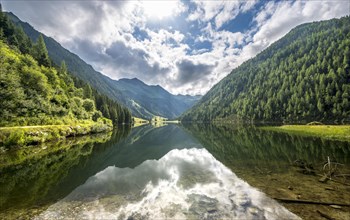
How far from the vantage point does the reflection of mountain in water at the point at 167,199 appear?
467 inches

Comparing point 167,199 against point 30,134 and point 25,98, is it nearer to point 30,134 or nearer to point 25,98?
point 30,134

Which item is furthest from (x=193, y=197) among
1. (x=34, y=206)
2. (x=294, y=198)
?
(x=34, y=206)

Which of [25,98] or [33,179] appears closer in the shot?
[33,179]

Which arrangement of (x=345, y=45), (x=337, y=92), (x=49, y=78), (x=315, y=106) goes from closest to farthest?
(x=49, y=78), (x=337, y=92), (x=315, y=106), (x=345, y=45)

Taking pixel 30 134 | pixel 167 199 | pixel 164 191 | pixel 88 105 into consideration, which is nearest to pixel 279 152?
pixel 164 191

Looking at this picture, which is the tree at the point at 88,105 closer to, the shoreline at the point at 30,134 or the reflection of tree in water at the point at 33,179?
the shoreline at the point at 30,134

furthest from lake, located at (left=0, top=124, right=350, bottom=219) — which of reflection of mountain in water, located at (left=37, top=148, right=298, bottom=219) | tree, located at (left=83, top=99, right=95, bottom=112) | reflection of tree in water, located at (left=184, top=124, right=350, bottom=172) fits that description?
tree, located at (left=83, top=99, right=95, bottom=112)

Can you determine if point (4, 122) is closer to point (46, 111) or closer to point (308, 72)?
point (46, 111)

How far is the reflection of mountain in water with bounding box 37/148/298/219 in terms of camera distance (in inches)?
467

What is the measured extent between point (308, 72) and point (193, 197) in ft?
710

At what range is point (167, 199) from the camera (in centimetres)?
1473

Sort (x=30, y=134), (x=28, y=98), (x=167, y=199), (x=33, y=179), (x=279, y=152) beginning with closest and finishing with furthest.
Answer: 1. (x=167, y=199)
2. (x=33, y=179)
3. (x=279, y=152)
4. (x=30, y=134)
5. (x=28, y=98)

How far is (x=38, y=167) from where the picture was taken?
2511 cm

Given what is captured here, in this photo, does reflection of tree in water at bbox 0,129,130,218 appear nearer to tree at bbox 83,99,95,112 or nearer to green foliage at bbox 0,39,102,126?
green foliage at bbox 0,39,102,126
